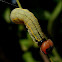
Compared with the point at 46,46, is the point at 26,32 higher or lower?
lower

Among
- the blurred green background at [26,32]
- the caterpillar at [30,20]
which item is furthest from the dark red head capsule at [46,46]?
the blurred green background at [26,32]

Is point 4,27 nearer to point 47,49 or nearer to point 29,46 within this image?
point 29,46

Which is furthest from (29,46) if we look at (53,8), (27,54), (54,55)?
(53,8)

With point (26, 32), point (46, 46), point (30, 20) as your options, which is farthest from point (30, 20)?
point (26, 32)

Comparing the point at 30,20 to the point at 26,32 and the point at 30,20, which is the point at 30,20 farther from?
the point at 26,32

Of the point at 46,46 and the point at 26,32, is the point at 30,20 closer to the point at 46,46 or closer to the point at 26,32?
the point at 46,46

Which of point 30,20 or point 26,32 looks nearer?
point 30,20

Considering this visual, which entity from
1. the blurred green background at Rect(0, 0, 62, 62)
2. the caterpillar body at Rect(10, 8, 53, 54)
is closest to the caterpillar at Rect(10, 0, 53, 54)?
the caterpillar body at Rect(10, 8, 53, 54)

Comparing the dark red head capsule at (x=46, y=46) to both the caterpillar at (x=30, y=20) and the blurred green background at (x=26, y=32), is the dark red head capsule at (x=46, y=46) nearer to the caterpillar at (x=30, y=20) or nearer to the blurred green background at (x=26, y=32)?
the caterpillar at (x=30, y=20)
